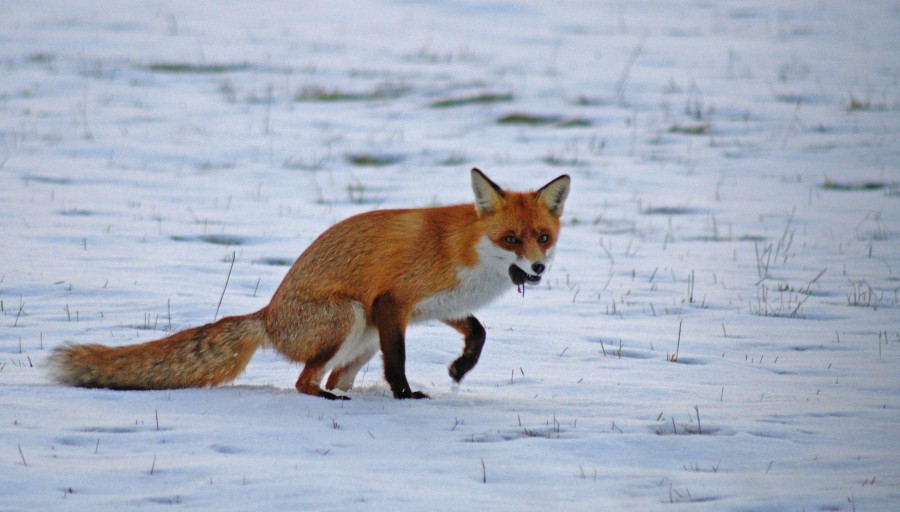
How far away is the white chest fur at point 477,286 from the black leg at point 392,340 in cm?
19

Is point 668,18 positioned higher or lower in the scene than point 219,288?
higher

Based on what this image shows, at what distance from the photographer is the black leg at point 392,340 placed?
6.16 metres

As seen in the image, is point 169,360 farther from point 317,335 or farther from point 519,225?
point 519,225

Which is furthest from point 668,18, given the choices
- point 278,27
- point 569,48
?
point 278,27

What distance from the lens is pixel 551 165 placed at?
51.7 feet

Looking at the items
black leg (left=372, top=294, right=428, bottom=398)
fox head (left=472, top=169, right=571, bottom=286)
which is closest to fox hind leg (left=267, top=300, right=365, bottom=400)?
black leg (left=372, top=294, right=428, bottom=398)

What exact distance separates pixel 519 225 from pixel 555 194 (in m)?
0.47

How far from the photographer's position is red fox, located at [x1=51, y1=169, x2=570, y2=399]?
19.8 feet

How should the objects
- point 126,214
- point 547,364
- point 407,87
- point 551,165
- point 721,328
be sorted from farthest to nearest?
point 407,87 → point 551,165 → point 126,214 → point 721,328 → point 547,364

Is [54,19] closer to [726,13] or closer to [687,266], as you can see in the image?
[726,13]

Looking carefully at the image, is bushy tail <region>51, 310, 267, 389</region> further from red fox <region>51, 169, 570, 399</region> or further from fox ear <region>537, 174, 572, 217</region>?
fox ear <region>537, 174, 572, 217</region>

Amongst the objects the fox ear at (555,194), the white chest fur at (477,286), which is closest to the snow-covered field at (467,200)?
the white chest fur at (477,286)

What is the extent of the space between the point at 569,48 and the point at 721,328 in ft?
56.6

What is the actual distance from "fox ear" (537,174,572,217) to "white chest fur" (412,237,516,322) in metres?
0.53
